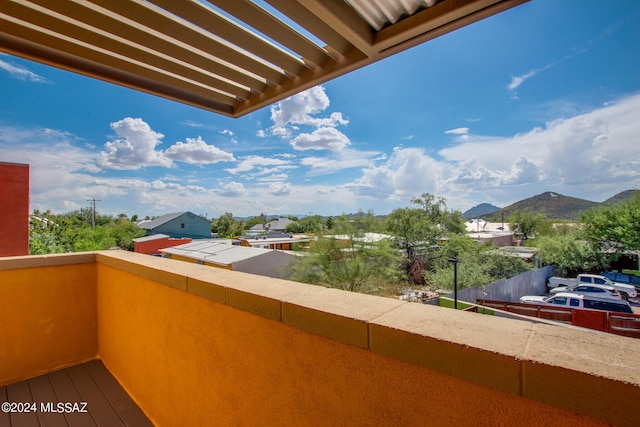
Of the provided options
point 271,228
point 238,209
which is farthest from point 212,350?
point 238,209

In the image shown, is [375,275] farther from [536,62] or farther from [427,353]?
[536,62]

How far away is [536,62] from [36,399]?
57.6m

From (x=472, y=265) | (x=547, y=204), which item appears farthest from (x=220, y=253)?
(x=547, y=204)

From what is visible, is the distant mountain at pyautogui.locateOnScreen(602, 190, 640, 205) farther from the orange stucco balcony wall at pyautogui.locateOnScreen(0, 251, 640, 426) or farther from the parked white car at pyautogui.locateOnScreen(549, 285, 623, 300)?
the orange stucco balcony wall at pyautogui.locateOnScreen(0, 251, 640, 426)

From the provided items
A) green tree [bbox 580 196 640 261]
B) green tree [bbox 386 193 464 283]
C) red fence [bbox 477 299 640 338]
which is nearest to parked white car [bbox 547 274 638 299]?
green tree [bbox 580 196 640 261]

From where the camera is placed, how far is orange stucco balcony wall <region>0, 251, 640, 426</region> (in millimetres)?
489

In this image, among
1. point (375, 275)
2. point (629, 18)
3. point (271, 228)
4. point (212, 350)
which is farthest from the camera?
point (271, 228)

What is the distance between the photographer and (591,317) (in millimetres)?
8336

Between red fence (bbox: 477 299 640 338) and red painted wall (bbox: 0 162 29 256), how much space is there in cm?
1211

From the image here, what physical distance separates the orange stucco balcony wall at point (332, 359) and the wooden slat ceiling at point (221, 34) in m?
1.00

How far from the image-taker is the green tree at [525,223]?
32.5 m

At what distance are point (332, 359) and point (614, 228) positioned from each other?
23.0 meters

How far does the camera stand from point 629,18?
3322cm

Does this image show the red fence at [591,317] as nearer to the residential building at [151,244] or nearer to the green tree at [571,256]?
the green tree at [571,256]
